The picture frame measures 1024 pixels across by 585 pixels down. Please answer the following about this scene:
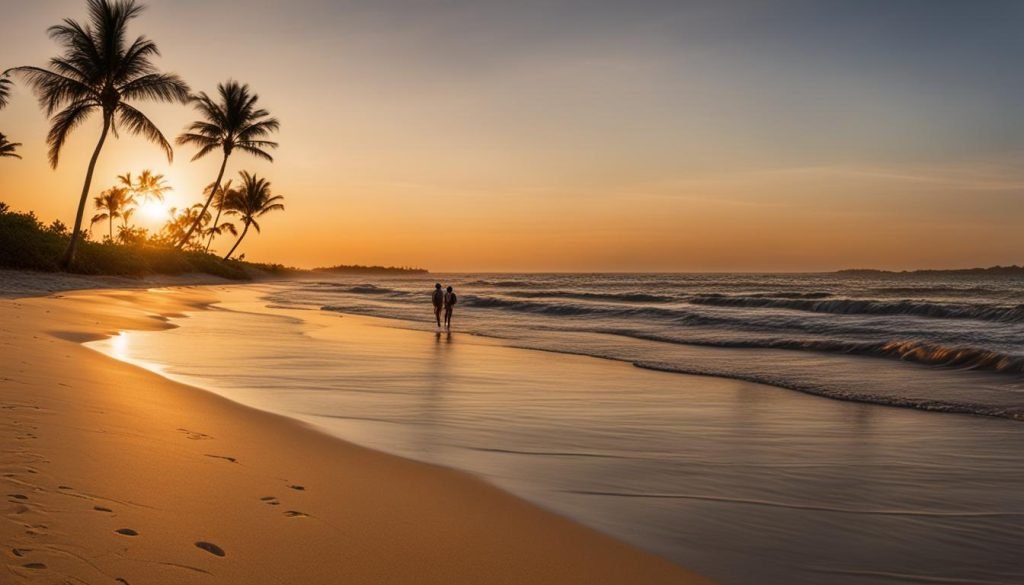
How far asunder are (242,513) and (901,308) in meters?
31.8

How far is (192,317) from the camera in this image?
69.3ft

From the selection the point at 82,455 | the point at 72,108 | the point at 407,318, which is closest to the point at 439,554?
the point at 82,455

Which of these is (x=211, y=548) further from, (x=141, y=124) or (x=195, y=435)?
(x=141, y=124)

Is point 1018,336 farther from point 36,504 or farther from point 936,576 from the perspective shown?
point 36,504

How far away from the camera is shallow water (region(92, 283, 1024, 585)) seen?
4203 millimetres

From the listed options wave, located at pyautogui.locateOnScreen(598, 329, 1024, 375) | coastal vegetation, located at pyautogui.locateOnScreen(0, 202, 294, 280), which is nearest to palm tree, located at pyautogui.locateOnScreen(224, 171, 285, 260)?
coastal vegetation, located at pyautogui.locateOnScreen(0, 202, 294, 280)

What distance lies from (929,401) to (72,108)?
34101 millimetres

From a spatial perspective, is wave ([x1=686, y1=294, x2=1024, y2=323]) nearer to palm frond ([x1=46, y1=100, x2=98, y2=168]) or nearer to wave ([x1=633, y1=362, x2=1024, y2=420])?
wave ([x1=633, y1=362, x2=1024, y2=420])

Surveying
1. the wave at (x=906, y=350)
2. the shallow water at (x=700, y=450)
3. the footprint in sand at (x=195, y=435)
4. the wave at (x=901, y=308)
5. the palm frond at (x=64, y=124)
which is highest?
the palm frond at (x=64, y=124)

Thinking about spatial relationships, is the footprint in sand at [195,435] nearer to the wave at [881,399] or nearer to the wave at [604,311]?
the wave at [881,399]

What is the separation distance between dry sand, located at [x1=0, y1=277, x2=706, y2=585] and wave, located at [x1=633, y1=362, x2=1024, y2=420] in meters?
7.32

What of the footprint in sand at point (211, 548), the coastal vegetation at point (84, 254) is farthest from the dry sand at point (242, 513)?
the coastal vegetation at point (84, 254)

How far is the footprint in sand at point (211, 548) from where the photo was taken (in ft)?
10.7

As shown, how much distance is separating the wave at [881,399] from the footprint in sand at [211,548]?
30.4 ft
